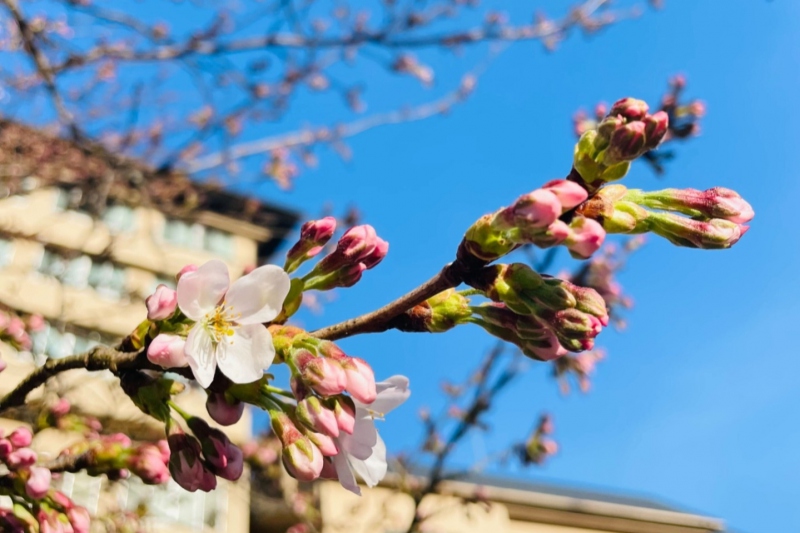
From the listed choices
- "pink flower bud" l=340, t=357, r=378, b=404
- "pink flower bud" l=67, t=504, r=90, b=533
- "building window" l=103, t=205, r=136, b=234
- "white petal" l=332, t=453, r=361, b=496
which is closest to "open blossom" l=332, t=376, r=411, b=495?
"white petal" l=332, t=453, r=361, b=496

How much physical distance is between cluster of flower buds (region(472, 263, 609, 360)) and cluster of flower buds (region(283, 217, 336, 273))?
38 cm

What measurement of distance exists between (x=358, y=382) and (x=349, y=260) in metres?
0.28

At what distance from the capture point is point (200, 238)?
20.0 metres

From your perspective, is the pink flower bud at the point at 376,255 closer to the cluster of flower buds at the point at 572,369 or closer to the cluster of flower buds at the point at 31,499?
the cluster of flower buds at the point at 31,499

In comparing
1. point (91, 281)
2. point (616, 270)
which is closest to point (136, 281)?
point (91, 281)

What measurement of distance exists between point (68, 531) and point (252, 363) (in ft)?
3.00

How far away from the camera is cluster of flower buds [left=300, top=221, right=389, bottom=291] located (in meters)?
1.32

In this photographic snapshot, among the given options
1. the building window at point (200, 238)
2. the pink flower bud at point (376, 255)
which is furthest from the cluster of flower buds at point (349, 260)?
the building window at point (200, 238)

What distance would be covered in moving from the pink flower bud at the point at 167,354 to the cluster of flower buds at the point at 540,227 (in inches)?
19.9

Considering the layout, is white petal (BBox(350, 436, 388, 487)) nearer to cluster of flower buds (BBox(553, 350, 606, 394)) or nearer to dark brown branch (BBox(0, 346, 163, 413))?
dark brown branch (BBox(0, 346, 163, 413))

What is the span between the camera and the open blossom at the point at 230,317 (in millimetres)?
1175

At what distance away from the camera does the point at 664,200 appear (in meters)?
1.22

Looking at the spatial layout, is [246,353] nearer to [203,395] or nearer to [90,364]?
[90,364]

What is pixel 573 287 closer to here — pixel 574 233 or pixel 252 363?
pixel 574 233
